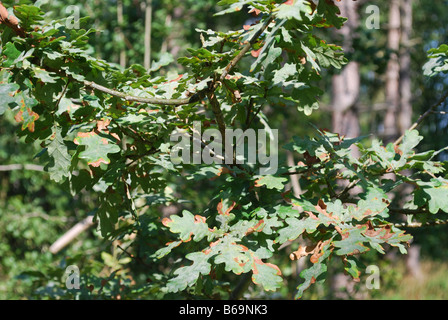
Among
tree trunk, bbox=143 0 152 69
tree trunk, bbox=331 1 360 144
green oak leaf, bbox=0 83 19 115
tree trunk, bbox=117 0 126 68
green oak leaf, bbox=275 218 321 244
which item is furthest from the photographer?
tree trunk, bbox=331 1 360 144

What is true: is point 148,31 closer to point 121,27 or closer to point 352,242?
point 121,27

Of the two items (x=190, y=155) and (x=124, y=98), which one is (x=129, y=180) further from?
(x=124, y=98)

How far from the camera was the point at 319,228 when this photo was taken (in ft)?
4.73

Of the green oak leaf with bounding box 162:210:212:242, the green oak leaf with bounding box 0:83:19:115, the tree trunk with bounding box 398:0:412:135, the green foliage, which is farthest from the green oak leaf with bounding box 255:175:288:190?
the tree trunk with bounding box 398:0:412:135

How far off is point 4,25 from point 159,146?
596 mm

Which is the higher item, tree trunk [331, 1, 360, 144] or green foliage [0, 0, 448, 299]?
tree trunk [331, 1, 360, 144]

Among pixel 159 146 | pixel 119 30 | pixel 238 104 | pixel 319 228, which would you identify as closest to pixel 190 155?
pixel 159 146

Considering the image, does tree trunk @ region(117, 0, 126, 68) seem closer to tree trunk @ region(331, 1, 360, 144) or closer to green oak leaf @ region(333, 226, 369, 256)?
tree trunk @ region(331, 1, 360, 144)

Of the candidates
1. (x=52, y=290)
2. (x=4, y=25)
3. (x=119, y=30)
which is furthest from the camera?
(x=119, y=30)

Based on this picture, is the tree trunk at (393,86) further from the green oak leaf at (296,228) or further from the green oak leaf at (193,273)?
the green oak leaf at (193,273)

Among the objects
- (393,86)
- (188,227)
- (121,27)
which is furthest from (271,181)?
(393,86)

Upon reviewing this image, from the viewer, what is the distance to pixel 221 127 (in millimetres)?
1546


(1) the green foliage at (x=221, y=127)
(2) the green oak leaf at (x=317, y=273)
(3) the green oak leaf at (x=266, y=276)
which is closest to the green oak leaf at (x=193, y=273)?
(1) the green foliage at (x=221, y=127)

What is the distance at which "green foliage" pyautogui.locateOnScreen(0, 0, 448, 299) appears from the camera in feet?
4.15
